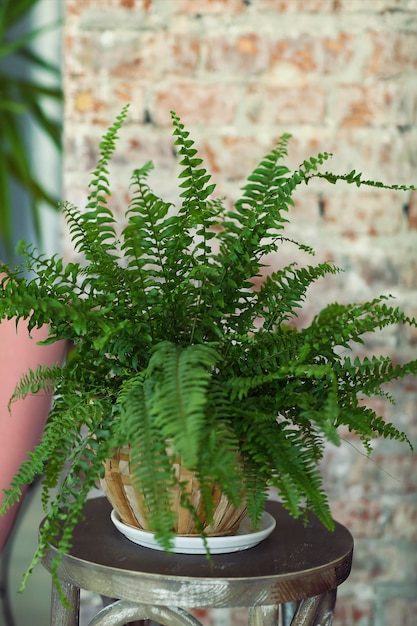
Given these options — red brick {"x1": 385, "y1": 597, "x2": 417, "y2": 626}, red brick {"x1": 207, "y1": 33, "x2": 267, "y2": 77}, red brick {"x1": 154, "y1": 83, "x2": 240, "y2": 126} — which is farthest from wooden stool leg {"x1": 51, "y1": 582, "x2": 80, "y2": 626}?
red brick {"x1": 207, "y1": 33, "x2": 267, "y2": 77}

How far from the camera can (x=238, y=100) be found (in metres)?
1.46

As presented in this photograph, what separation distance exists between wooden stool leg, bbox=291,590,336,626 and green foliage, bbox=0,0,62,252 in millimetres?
1620

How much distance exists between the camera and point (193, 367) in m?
0.87

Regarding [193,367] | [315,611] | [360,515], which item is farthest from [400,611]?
[193,367]

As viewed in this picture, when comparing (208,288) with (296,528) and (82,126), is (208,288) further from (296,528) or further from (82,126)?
(82,126)

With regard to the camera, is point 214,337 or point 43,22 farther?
point 43,22

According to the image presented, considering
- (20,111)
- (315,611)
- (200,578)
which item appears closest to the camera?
(200,578)

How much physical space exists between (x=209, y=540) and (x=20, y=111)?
5.84 ft

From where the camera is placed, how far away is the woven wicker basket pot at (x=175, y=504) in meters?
0.94

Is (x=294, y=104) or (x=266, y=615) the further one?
(x=294, y=104)

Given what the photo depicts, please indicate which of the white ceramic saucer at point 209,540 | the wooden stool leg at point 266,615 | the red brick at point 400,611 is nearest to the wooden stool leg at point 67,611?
the white ceramic saucer at point 209,540

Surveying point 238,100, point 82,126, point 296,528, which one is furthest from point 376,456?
point 82,126

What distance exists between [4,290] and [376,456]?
865 millimetres

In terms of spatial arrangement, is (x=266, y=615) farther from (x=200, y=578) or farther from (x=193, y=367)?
(x=193, y=367)
